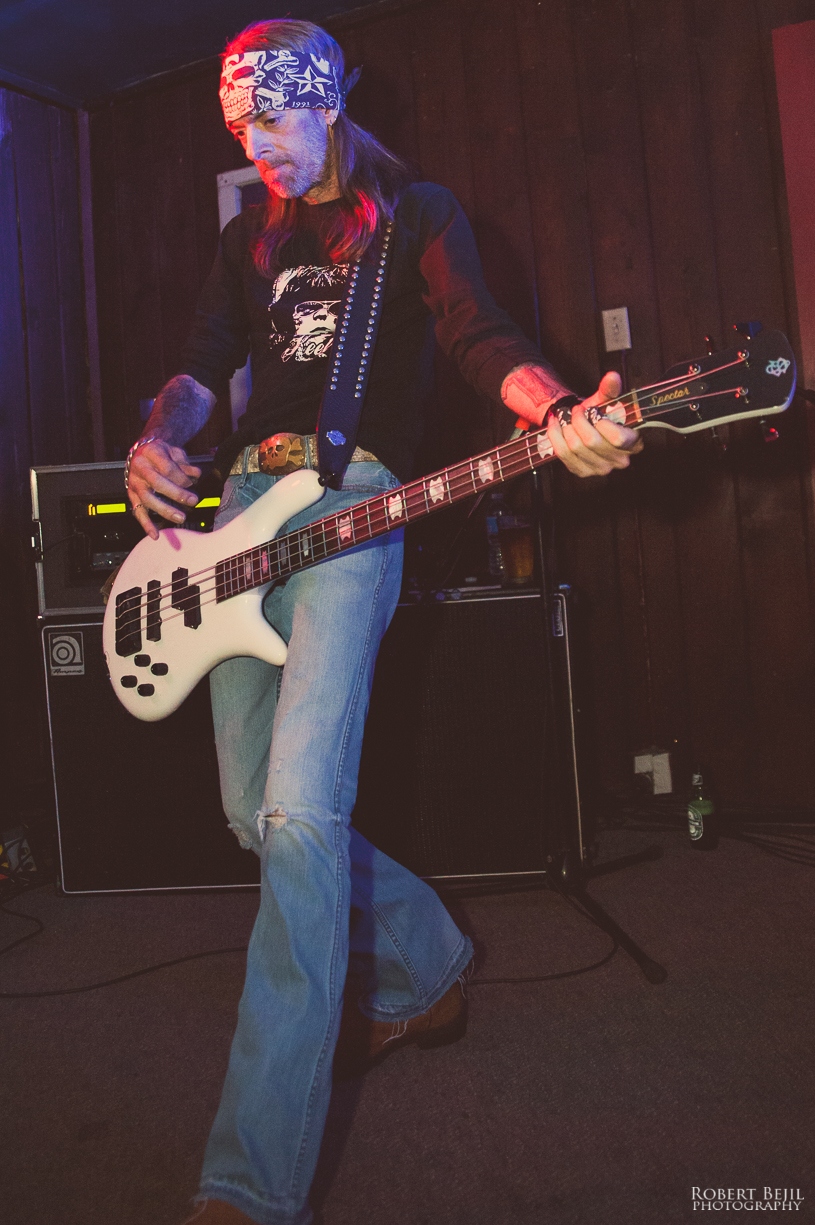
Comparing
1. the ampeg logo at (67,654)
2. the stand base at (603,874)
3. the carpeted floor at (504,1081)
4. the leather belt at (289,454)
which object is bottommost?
the carpeted floor at (504,1081)

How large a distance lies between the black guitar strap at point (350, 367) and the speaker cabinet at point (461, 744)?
1.02m

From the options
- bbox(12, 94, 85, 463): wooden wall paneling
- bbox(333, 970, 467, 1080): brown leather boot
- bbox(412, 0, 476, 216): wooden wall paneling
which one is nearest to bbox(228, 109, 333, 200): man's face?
bbox(333, 970, 467, 1080): brown leather boot

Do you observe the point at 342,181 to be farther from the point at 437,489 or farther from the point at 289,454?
the point at 437,489

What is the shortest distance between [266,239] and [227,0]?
2238 millimetres

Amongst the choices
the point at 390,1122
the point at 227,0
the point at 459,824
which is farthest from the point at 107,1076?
the point at 227,0

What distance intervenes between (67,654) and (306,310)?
144cm

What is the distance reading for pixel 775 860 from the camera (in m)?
2.72

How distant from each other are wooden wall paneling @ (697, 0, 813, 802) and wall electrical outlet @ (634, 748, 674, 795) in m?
0.32

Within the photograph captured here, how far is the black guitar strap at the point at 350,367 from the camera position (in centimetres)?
156

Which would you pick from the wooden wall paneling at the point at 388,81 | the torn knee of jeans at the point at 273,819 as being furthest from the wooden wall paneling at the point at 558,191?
the torn knee of jeans at the point at 273,819

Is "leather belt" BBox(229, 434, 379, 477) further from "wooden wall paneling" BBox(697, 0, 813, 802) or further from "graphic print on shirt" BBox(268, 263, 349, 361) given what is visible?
"wooden wall paneling" BBox(697, 0, 813, 802)

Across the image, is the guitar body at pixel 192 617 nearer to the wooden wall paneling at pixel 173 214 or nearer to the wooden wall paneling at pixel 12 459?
the wooden wall paneling at pixel 12 459

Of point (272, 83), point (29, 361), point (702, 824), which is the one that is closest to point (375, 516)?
point (272, 83)

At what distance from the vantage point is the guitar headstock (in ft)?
3.97
